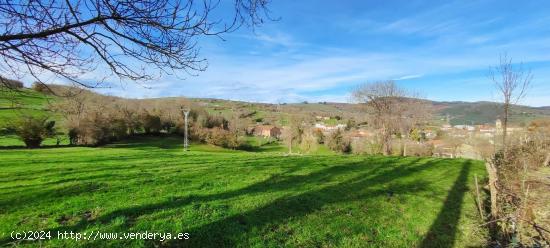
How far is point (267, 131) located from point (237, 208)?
3000 inches

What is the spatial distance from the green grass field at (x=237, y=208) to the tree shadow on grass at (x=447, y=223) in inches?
1.4

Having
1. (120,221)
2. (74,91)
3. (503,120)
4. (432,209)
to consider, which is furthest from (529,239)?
(503,120)

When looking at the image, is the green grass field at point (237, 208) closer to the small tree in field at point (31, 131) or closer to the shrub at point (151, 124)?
the small tree in field at point (31, 131)

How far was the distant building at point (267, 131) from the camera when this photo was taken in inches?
3214

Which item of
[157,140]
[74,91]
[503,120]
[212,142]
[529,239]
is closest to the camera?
[74,91]

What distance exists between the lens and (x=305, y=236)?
21.0 ft

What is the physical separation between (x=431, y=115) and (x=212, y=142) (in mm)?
34486

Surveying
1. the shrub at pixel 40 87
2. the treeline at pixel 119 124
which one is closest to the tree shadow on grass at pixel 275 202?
the shrub at pixel 40 87

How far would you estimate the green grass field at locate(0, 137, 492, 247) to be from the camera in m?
5.70

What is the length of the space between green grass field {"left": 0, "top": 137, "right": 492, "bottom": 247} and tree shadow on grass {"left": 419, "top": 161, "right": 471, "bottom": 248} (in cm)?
4

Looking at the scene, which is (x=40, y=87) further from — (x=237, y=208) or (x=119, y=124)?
(x=119, y=124)

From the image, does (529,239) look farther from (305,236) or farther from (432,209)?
(305,236)

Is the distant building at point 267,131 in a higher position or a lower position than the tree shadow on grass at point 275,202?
lower

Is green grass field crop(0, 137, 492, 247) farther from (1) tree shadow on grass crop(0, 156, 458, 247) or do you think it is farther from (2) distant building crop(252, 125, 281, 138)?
(2) distant building crop(252, 125, 281, 138)
